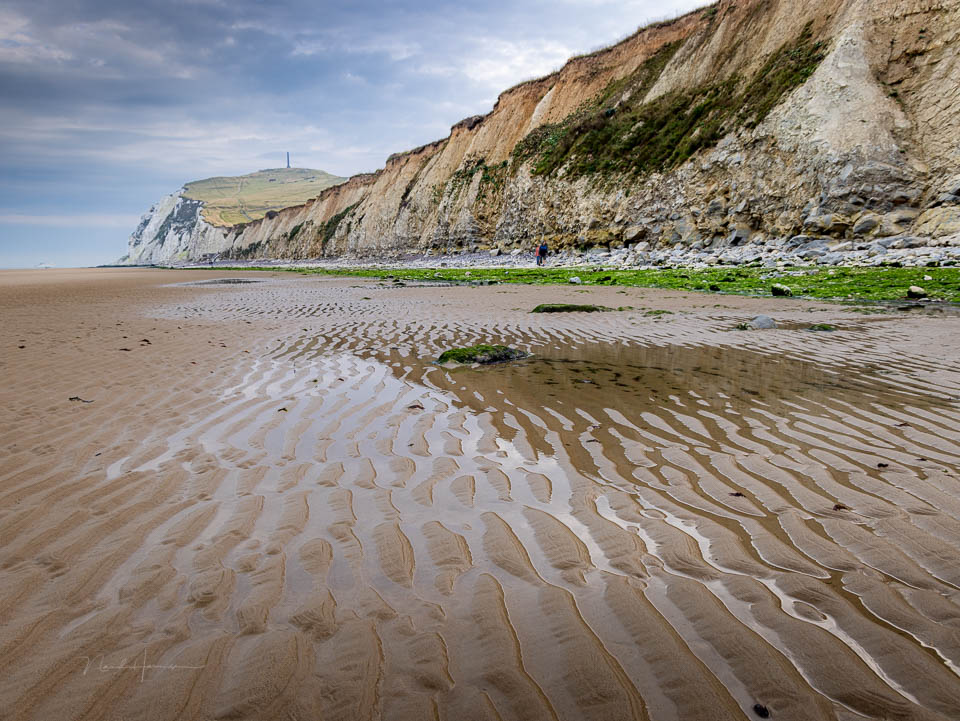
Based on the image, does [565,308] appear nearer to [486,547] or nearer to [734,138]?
[486,547]

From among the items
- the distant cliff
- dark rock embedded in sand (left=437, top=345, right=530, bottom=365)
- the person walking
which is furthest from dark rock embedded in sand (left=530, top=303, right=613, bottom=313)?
the distant cliff

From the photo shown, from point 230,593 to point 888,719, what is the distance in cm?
247

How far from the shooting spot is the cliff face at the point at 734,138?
21531mm

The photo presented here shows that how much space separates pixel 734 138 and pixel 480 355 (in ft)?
87.1

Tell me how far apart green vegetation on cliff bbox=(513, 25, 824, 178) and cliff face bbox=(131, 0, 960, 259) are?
0.11 m

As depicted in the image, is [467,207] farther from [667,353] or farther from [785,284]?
[667,353]

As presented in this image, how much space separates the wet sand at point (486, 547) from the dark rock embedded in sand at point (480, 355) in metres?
0.86

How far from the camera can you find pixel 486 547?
2.73 meters

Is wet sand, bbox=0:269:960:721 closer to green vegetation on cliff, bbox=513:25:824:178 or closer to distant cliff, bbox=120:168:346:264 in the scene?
green vegetation on cliff, bbox=513:25:824:178

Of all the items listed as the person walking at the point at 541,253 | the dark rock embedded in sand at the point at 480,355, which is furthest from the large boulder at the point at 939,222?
the dark rock embedded in sand at the point at 480,355

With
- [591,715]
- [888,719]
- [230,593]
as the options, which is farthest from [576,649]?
[230,593]

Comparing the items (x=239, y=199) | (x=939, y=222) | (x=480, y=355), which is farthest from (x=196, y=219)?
(x=480, y=355)

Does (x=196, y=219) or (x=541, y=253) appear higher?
(x=196, y=219)

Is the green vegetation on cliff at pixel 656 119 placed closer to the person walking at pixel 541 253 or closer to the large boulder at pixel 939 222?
the person walking at pixel 541 253
